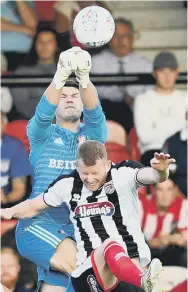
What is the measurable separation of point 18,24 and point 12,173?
1759mm

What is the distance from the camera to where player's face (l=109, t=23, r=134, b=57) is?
36.0ft

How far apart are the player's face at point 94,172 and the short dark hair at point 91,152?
0.03 m

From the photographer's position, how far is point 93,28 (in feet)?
23.8

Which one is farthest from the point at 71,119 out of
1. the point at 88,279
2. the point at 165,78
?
the point at 165,78

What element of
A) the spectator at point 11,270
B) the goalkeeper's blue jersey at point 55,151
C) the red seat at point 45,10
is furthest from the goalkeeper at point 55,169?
the red seat at point 45,10

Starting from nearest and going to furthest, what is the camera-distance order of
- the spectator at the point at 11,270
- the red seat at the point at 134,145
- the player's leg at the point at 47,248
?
the player's leg at the point at 47,248, the spectator at the point at 11,270, the red seat at the point at 134,145

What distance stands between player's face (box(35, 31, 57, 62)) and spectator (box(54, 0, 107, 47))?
5.4 inches

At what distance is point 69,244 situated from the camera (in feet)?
24.4

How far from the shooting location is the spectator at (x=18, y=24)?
11164mm

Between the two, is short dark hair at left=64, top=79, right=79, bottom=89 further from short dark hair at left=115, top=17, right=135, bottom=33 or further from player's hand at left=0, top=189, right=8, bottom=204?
short dark hair at left=115, top=17, right=135, bottom=33

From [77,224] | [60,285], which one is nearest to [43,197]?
[77,224]

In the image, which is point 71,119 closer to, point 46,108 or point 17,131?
point 46,108

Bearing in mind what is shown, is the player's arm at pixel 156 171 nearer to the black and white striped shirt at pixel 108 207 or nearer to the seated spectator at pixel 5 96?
the black and white striped shirt at pixel 108 207

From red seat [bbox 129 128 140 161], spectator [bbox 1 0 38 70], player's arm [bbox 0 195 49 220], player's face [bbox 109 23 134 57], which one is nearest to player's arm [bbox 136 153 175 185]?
player's arm [bbox 0 195 49 220]
